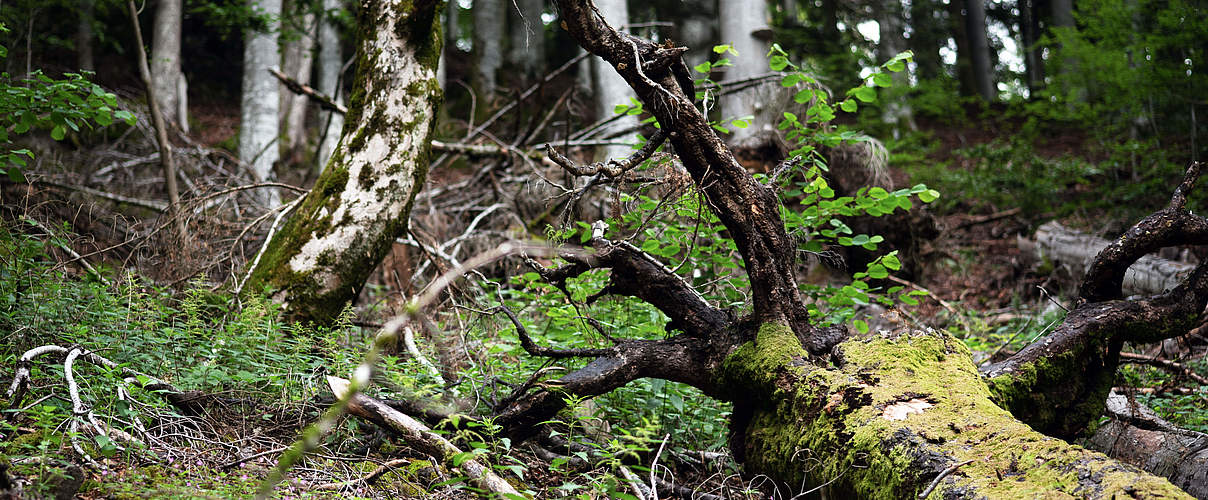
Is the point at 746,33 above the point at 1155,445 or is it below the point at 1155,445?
above

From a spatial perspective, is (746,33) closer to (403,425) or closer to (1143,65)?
(1143,65)

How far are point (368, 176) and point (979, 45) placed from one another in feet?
73.8

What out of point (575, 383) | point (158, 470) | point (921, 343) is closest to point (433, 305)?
point (575, 383)

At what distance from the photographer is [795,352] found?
310 centimetres

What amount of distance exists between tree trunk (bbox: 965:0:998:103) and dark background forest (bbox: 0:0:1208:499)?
384 inches

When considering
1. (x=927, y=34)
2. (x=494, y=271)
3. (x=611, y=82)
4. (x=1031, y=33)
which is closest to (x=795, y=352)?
(x=494, y=271)

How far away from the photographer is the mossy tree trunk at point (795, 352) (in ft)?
8.97

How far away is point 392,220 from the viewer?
4.57 metres

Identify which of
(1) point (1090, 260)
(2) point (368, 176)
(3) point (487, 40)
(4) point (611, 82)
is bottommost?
(1) point (1090, 260)

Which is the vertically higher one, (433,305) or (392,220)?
(392,220)

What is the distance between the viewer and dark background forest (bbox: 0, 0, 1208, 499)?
9.39ft

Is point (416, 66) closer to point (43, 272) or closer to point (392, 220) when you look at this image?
point (392, 220)

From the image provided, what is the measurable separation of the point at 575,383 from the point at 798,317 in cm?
111

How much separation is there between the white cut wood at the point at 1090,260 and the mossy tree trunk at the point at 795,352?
301 centimetres
